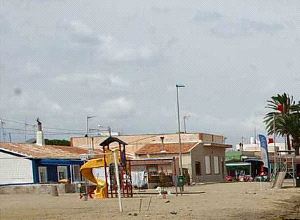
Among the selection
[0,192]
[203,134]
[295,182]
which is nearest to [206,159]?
[203,134]

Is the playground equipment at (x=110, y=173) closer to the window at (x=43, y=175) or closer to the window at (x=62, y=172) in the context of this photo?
the window at (x=43, y=175)

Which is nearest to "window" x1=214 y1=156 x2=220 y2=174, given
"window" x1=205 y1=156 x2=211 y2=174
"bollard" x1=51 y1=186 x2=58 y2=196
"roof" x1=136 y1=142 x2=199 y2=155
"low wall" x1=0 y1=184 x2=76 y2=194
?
"window" x1=205 y1=156 x2=211 y2=174

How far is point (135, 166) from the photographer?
218 ft

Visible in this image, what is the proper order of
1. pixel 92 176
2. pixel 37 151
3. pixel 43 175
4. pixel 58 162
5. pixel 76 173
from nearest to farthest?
pixel 92 176, pixel 43 175, pixel 58 162, pixel 37 151, pixel 76 173

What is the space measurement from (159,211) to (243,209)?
4.91 m

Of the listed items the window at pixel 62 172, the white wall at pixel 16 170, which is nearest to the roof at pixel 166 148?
the window at pixel 62 172

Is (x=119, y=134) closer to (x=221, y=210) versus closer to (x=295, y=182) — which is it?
(x=295, y=182)

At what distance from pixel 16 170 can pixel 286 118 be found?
36.7 m

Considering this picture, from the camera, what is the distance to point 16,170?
55.1 meters

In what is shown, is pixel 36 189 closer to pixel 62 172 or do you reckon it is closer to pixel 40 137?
pixel 62 172

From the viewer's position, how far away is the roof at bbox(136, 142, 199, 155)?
3125 inches

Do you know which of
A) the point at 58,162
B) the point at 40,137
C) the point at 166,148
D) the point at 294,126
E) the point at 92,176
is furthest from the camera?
the point at 166,148

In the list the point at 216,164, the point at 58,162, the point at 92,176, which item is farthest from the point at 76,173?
the point at 216,164

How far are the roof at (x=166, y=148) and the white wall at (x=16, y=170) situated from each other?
26144mm
